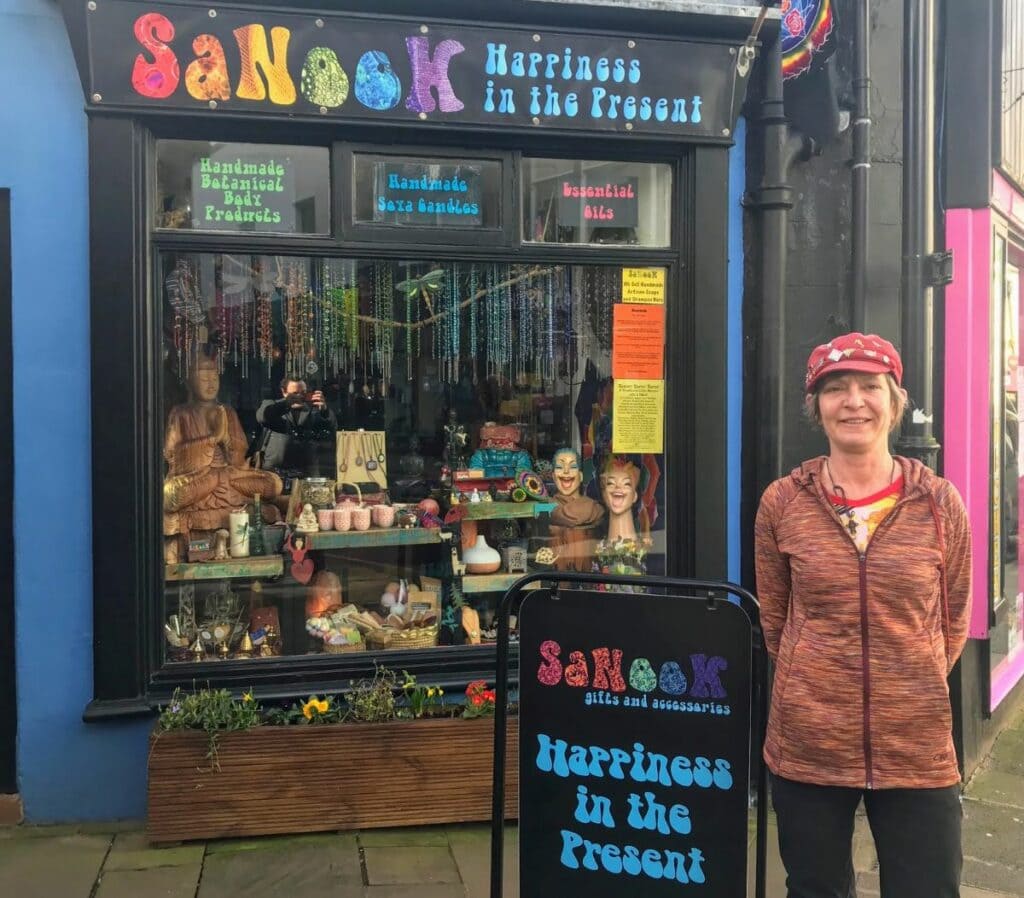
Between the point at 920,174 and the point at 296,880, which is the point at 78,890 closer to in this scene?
the point at 296,880

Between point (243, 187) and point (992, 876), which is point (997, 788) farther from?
point (243, 187)

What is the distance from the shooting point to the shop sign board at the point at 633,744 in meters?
2.71

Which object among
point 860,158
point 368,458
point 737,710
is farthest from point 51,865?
point 860,158

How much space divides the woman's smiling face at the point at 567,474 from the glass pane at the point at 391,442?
1 centimetres

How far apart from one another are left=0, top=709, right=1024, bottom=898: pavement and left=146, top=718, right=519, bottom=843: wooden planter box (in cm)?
7

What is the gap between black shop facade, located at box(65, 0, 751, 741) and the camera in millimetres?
4098

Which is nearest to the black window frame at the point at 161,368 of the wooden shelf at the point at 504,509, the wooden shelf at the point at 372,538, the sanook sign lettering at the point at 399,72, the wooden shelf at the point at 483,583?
the sanook sign lettering at the point at 399,72

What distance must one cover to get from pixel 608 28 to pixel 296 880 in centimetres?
379

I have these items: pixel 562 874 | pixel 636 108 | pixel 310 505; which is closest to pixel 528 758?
pixel 562 874

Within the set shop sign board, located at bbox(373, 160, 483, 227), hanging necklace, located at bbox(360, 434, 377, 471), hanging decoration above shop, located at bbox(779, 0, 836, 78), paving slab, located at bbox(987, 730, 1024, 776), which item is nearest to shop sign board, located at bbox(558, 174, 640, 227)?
shop sign board, located at bbox(373, 160, 483, 227)

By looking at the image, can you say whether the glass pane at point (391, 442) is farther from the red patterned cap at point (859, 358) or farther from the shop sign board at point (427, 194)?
the red patterned cap at point (859, 358)

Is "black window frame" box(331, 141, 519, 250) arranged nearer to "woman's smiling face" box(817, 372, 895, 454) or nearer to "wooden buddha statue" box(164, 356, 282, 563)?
"wooden buddha statue" box(164, 356, 282, 563)

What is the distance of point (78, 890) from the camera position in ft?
11.9

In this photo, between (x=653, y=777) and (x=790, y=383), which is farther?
(x=790, y=383)
